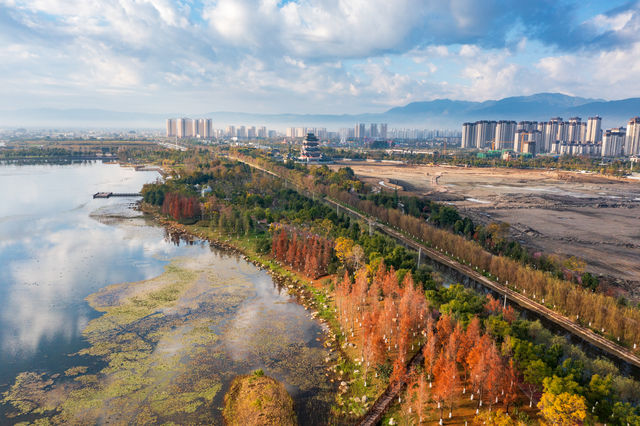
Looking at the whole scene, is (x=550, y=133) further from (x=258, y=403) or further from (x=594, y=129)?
(x=258, y=403)

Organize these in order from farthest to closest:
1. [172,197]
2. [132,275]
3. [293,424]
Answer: [172,197] → [132,275] → [293,424]

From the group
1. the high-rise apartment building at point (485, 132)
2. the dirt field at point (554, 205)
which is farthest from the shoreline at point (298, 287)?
the high-rise apartment building at point (485, 132)

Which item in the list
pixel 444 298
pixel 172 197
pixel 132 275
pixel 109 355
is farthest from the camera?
pixel 172 197

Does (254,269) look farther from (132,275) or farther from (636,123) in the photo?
(636,123)

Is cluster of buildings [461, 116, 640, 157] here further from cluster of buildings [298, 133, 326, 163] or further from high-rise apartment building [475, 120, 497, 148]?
cluster of buildings [298, 133, 326, 163]

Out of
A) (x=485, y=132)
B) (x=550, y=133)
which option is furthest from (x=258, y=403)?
(x=485, y=132)

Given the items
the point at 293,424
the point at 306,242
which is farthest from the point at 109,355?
the point at 306,242

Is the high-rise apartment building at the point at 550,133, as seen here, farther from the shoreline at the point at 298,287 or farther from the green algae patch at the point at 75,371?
the green algae patch at the point at 75,371
